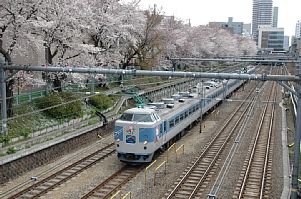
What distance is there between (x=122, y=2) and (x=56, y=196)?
80.1ft

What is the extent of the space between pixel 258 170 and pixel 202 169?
2667mm

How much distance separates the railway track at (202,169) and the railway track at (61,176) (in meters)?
4.65

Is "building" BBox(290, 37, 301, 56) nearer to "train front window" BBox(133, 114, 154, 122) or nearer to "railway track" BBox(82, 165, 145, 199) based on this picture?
"train front window" BBox(133, 114, 154, 122)

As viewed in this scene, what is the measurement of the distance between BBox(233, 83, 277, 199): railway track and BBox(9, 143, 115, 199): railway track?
716cm

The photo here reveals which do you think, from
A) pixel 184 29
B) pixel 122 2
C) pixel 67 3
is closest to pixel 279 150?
pixel 67 3

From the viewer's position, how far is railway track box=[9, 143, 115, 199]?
1512cm

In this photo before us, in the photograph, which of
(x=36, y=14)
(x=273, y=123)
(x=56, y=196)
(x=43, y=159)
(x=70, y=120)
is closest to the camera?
(x=56, y=196)

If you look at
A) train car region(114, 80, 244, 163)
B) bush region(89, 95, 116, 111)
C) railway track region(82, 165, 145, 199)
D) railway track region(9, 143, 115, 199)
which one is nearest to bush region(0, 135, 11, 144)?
railway track region(9, 143, 115, 199)

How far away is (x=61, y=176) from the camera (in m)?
17.2

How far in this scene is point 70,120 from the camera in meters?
24.0

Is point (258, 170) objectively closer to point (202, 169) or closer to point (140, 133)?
point (202, 169)

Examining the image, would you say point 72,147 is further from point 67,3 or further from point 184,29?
point 184,29

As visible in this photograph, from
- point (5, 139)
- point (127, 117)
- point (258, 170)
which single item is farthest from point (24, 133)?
point (258, 170)

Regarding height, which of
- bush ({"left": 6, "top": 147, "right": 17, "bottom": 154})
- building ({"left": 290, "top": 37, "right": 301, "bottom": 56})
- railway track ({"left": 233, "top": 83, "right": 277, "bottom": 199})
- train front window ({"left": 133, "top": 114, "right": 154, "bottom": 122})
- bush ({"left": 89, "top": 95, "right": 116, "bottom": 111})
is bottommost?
Answer: railway track ({"left": 233, "top": 83, "right": 277, "bottom": 199})
